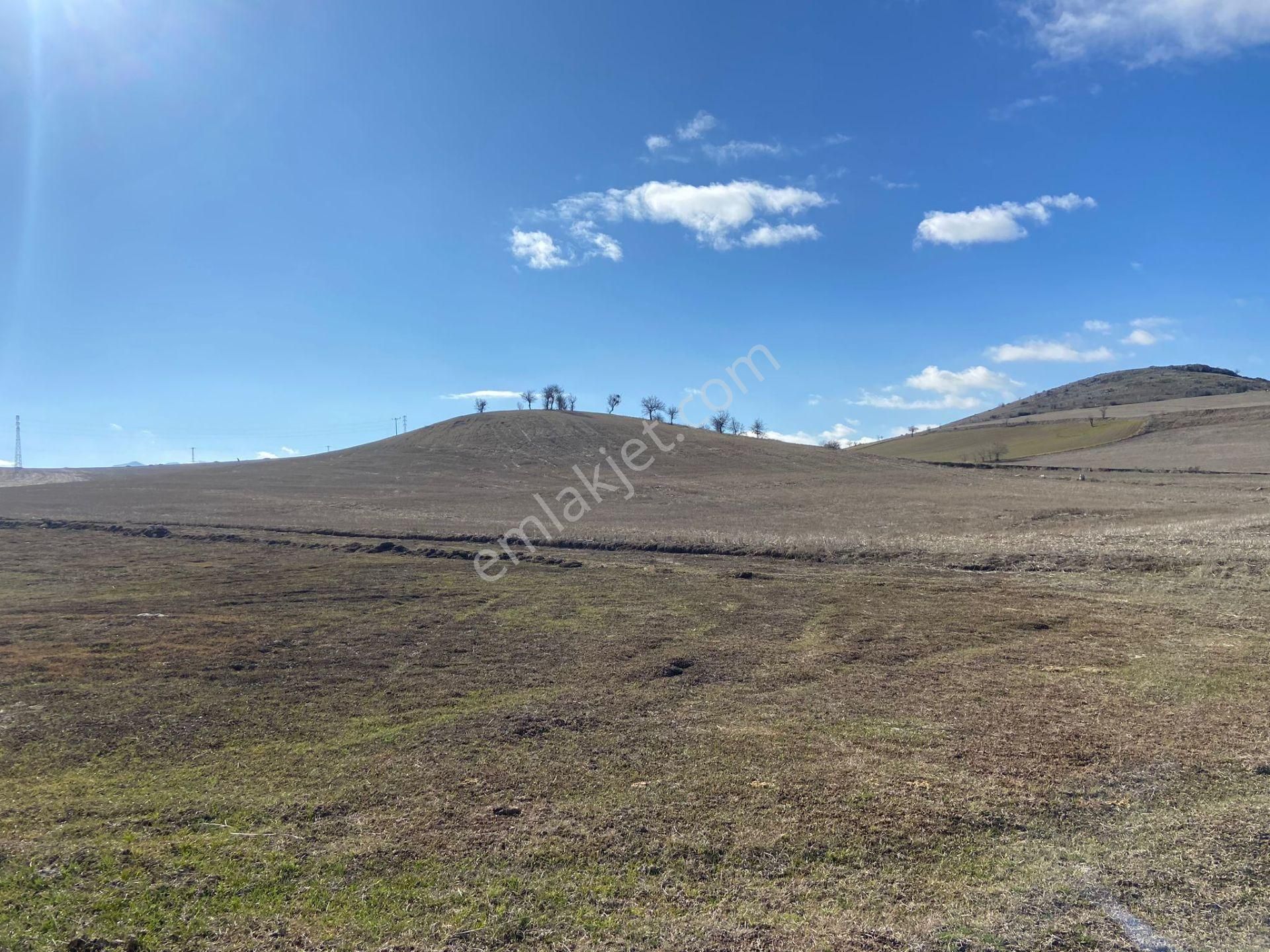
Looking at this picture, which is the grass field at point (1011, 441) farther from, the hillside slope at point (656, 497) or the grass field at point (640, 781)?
the grass field at point (640, 781)

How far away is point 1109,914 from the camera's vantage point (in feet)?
17.1

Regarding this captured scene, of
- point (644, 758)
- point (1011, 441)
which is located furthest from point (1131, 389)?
point (644, 758)

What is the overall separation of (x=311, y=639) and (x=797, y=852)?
11826 mm

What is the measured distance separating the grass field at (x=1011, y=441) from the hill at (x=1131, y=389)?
97.7 ft

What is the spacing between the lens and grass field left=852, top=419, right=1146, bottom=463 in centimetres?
9025

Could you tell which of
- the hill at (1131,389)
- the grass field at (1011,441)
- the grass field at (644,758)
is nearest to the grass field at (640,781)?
the grass field at (644,758)

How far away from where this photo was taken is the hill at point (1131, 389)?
144 metres

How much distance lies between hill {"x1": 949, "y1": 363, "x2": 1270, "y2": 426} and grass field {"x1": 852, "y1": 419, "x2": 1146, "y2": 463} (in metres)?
29.8

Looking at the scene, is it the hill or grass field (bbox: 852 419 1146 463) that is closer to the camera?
grass field (bbox: 852 419 1146 463)

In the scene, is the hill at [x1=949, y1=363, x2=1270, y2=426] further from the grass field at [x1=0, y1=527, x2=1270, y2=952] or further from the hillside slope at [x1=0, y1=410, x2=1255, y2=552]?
the grass field at [x1=0, y1=527, x2=1270, y2=952]

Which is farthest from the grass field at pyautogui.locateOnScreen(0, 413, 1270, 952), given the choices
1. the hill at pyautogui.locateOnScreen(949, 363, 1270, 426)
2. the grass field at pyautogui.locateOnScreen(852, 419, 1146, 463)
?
the hill at pyautogui.locateOnScreen(949, 363, 1270, 426)

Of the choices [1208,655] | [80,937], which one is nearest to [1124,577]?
[1208,655]

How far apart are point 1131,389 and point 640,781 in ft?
641

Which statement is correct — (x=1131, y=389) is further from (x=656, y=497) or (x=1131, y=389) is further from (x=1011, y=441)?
(x=656, y=497)
